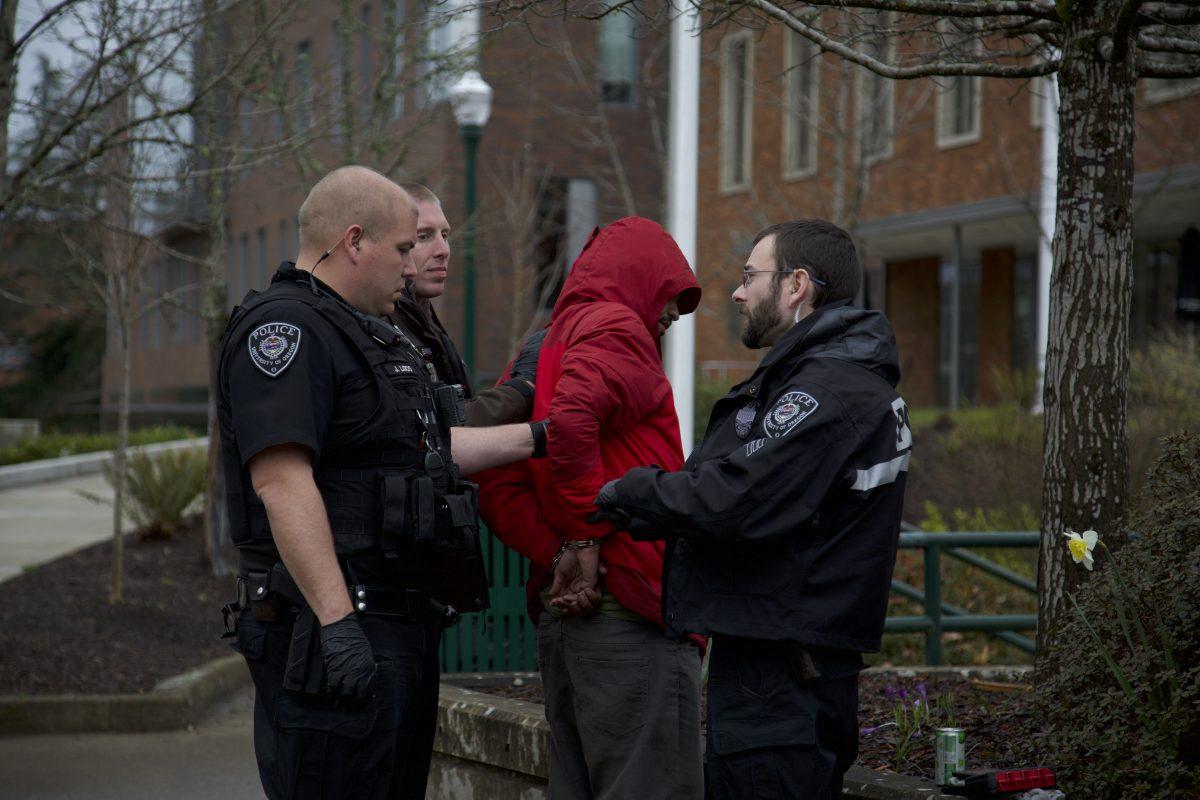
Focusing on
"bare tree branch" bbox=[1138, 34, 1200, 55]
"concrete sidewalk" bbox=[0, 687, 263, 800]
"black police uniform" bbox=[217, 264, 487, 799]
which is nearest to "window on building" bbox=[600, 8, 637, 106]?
"concrete sidewalk" bbox=[0, 687, 263, 800]

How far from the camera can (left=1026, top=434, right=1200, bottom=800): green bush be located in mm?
3654

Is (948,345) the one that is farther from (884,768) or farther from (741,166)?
(884,768)

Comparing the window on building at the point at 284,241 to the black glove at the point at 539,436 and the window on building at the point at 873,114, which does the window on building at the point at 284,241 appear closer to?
the window on building at the point at 873,114

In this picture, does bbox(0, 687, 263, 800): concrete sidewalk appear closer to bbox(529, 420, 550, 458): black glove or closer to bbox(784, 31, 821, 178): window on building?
bbox(529, 420, 550, 458): black glove

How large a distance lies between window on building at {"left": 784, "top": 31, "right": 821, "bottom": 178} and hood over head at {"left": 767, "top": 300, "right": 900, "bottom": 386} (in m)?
16.1

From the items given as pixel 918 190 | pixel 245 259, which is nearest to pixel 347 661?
pixel 918 190

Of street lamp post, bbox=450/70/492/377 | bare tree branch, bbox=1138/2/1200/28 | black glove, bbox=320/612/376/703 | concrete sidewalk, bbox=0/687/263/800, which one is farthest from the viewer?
street lamp post, bbox=450/70/492/377

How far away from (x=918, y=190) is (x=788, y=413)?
22.3 metres

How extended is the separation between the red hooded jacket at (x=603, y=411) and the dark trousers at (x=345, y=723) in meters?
0.55

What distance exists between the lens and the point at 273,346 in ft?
10.5

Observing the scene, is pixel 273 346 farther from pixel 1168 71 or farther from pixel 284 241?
pixel 284 241

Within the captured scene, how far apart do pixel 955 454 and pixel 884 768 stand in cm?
1011

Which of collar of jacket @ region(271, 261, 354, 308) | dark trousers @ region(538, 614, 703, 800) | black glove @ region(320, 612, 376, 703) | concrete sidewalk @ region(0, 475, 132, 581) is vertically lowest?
concrete sidewalk @ region(0, 475, 132, 581)

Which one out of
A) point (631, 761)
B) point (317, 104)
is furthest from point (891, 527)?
point (317, 104)
